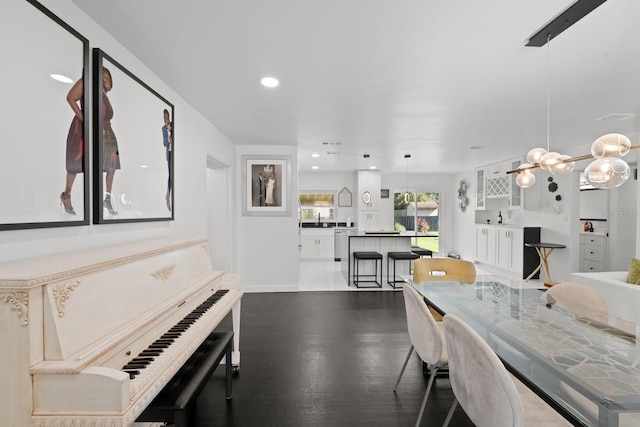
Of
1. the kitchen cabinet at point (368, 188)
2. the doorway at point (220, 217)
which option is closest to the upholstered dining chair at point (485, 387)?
the doorway at point (220, 217)

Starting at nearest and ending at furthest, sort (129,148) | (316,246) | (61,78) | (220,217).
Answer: (61,78) < (129,148) < (220,217) < (316,246)

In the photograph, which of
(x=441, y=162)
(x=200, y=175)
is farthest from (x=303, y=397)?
(x=441, y=162)

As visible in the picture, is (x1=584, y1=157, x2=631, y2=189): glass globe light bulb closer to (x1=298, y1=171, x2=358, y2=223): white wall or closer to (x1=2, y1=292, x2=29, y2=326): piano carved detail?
(x1=2, y1=292, x2=29, y2=326): piano carved detail

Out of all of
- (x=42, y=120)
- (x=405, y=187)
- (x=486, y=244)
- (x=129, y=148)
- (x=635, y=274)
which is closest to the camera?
(x=42, y=120)

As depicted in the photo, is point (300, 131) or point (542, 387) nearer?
point (542, 387)

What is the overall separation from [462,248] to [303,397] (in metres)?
7.81

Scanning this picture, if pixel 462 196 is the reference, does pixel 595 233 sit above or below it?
below

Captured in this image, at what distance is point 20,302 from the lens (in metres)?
0.96

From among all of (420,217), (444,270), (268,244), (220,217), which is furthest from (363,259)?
(420,217)

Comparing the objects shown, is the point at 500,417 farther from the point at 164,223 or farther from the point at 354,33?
the point at 164,223

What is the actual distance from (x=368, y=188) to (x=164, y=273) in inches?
280

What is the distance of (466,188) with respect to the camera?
8602 millimetres

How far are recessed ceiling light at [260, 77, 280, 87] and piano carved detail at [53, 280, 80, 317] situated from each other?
2.02 metres

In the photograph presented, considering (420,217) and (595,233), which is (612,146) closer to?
(595,233)
